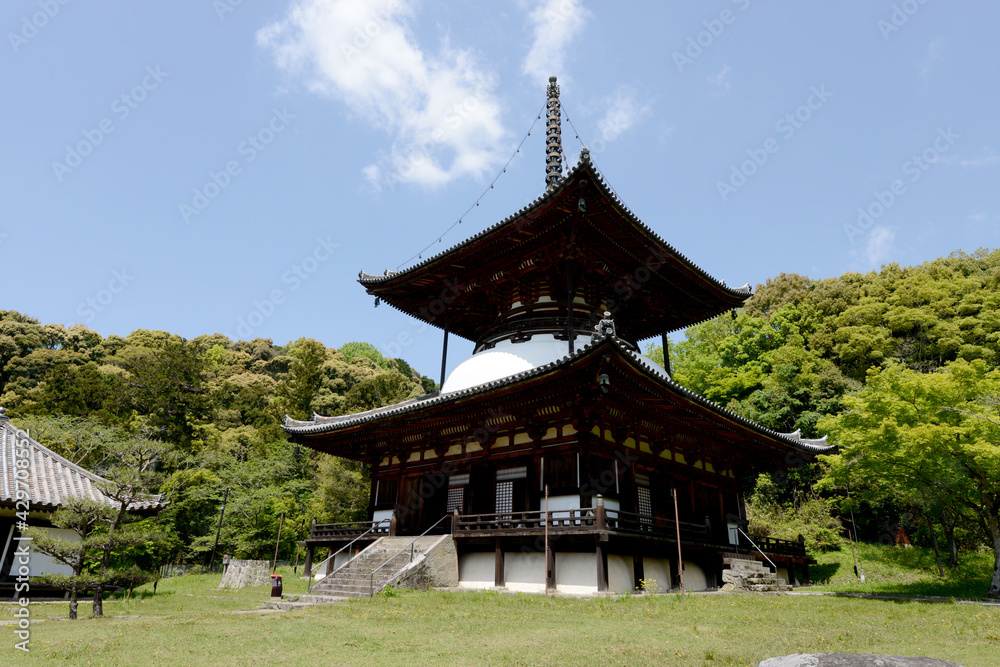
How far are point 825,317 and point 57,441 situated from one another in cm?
5571

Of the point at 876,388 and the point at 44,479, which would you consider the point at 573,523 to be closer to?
the point at 876,388

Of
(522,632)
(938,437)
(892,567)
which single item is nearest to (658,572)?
(938,437)

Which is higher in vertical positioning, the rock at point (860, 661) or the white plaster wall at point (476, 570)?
the white plaster wall at point (476, 570)

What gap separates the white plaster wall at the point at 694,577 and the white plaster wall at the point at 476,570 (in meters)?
6.15

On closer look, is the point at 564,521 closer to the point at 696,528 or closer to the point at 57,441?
the point at 696,528

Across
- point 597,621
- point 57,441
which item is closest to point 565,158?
point 597,621

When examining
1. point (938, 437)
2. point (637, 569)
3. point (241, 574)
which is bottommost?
point (241, 574)

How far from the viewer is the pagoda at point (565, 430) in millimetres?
16312

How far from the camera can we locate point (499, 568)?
672 inches

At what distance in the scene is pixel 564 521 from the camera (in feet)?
54.0

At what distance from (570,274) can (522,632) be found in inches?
474

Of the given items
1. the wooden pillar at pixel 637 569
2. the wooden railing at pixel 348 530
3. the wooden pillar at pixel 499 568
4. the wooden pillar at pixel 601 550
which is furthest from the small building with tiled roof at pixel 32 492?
the wooden pillar at pixel 637 569

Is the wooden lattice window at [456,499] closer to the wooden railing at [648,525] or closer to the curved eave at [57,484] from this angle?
the wooden railing at [648,525]

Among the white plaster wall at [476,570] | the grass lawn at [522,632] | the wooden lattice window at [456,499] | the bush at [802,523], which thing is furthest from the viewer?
the bush at [802,523]
